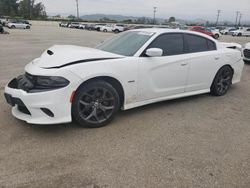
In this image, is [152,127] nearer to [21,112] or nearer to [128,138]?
[128,138]

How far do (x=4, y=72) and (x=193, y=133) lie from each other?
589 cm

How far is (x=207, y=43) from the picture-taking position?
5160mm

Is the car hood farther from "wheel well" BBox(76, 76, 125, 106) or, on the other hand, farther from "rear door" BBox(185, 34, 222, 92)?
"rear door" BBox(185, 34, 222, 92)

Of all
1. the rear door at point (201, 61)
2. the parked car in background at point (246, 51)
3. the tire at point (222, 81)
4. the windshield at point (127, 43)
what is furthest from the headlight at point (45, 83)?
the parked car in background at point (246, 51)

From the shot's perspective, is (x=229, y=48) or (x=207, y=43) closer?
(x=207, y=43)

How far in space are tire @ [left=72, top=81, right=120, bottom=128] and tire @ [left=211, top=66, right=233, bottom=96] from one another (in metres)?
2.56

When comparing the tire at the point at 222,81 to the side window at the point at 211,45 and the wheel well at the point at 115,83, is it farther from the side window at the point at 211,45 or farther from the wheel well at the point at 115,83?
the wheel well at the point at 115,83

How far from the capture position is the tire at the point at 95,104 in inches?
141

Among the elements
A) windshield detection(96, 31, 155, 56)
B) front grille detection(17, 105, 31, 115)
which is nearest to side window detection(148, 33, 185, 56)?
windshield detection(96, 31, 155, 56)

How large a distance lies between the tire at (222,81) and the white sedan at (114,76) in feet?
0.13

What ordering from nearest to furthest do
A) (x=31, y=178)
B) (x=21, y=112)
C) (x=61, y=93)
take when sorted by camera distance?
(x=31, y=178) < (x=61, y=93) < (x=21, y=112)

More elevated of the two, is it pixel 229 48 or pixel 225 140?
pixel 229 48

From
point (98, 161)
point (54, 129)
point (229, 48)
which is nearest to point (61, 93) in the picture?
point (54, 129)

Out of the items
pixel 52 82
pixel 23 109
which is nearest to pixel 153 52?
pixel 52 82
